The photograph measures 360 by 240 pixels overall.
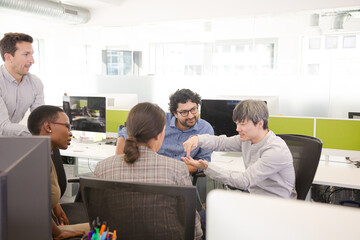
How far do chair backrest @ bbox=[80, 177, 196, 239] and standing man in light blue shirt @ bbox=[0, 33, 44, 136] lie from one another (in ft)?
4.07

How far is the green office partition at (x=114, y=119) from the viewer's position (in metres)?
3.72

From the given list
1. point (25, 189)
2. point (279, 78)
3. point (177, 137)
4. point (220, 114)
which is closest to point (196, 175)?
point (177, 137)

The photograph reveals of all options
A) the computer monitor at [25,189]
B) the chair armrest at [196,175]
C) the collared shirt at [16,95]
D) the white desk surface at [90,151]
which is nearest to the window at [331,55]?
the white desk surface at [90,151]

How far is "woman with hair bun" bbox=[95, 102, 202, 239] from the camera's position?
133cm

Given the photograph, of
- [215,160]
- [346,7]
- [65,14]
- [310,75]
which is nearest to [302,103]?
[310,75]

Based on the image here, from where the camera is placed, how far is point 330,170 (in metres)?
2.74

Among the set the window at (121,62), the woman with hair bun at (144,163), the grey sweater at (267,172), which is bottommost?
the grey sweater at (267,172)

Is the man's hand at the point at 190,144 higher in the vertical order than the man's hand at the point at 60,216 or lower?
higher

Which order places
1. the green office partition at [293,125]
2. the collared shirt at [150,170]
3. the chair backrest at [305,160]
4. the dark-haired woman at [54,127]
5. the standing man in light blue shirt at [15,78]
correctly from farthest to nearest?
the green office partition at [293,125]
the standing man in light blue shirt at [15,78]
the chair backrest at [305,160]
the dark-haired woman at [54,127]
the collared shirt at [150,170]

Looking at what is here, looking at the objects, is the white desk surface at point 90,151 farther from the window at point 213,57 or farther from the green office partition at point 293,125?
the window at point 213,57

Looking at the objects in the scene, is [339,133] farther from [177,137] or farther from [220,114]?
[177,137]

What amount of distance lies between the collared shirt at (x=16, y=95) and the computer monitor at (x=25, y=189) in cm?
138

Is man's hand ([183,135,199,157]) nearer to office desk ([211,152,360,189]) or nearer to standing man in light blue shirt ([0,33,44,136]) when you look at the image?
office desk ([211,152,360,189])

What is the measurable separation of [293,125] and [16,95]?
2233mm
